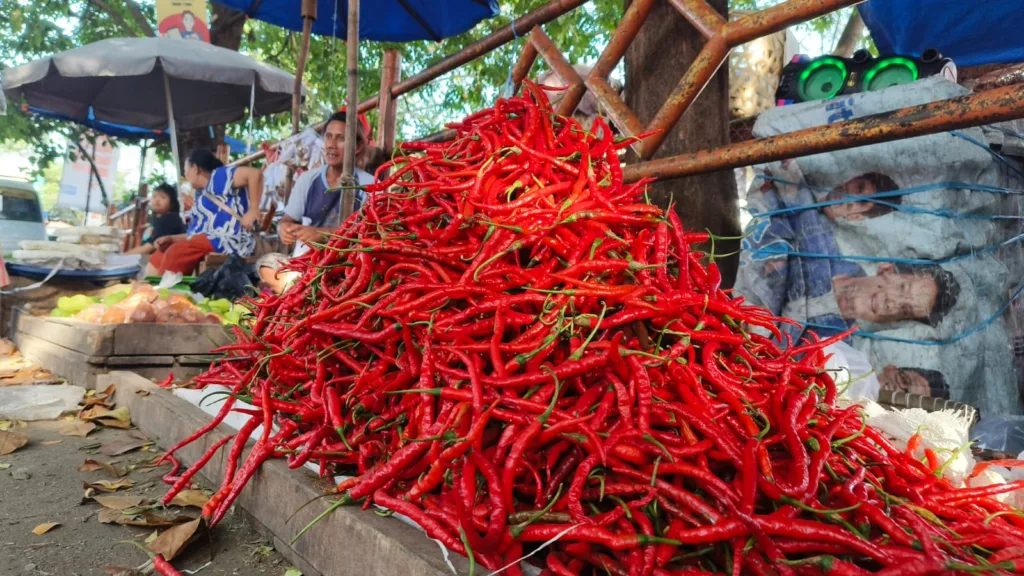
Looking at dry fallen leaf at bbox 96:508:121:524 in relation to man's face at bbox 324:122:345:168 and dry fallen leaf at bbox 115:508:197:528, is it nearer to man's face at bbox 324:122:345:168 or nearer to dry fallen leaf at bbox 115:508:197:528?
dry fallen leaf at bbox 115:508:197:528

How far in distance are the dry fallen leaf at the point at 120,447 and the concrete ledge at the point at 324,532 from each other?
50 centimetres

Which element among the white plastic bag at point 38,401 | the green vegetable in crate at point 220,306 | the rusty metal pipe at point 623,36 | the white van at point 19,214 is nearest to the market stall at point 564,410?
the rusty metal pipe at point 623,36

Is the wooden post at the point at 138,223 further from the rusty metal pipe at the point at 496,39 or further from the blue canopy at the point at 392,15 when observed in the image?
the rusty metal pipe at the point at 496,39

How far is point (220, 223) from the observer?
736 cm

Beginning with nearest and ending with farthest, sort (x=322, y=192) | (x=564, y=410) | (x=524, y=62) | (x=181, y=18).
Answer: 1. (x=564, y=410)
2. (x=524, y=62)
3. (x=322, y=192)
4. (x=181, y=18)

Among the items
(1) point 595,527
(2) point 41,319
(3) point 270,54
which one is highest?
(3) point 270,54

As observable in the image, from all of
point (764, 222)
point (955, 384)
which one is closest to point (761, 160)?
point (764, 222)

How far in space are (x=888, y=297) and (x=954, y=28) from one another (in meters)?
3.01

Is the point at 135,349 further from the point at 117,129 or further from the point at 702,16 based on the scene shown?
the point at 117,129

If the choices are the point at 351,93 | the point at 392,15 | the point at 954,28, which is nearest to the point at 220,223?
the point at 392,15

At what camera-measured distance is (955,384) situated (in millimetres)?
3217

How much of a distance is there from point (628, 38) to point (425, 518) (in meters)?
2.45

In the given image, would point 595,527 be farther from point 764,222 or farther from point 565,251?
point 764,222

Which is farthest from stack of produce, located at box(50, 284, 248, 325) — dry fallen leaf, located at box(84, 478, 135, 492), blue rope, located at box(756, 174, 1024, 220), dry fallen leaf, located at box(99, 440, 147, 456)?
blue rope, located at box(756, 174, 1024, 220)
